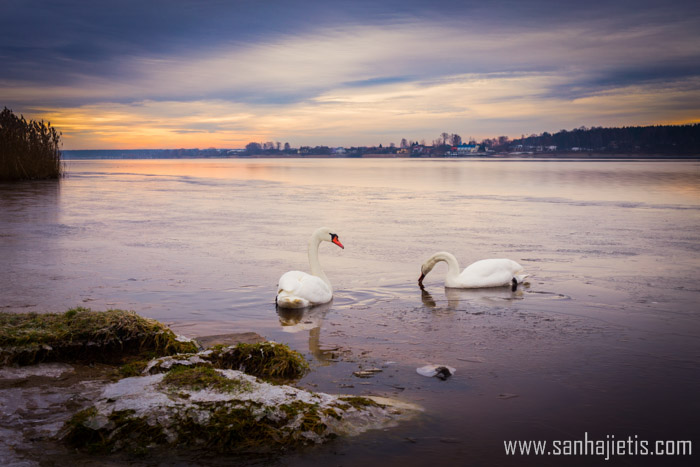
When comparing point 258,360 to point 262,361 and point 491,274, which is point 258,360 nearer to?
point 262,361

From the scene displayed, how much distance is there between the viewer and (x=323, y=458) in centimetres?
425

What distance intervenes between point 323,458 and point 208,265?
778 cm

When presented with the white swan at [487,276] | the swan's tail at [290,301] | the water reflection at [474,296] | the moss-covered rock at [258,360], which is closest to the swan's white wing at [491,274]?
the white swan at [487,276]

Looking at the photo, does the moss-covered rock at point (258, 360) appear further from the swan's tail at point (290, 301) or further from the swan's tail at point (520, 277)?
the swan's tail at point (520, 277)

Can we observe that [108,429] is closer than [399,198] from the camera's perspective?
Yes

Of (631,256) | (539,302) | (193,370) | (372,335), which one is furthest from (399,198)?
(193,370)

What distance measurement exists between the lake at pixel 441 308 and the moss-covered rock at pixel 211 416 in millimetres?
173

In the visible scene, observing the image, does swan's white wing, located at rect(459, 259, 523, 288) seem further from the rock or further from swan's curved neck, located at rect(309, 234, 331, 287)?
the rock

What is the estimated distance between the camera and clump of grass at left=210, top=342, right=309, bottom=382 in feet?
18.9

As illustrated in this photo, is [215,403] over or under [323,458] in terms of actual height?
over

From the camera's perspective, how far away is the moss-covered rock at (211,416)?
430 cm

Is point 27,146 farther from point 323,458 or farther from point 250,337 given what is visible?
point 323,458

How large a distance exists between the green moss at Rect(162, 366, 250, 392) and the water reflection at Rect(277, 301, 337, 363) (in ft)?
5.44

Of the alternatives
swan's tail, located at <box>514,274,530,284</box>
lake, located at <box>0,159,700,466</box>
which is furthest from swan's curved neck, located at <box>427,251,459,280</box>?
swan's tail, located at <box>514,274,530,284</box>
